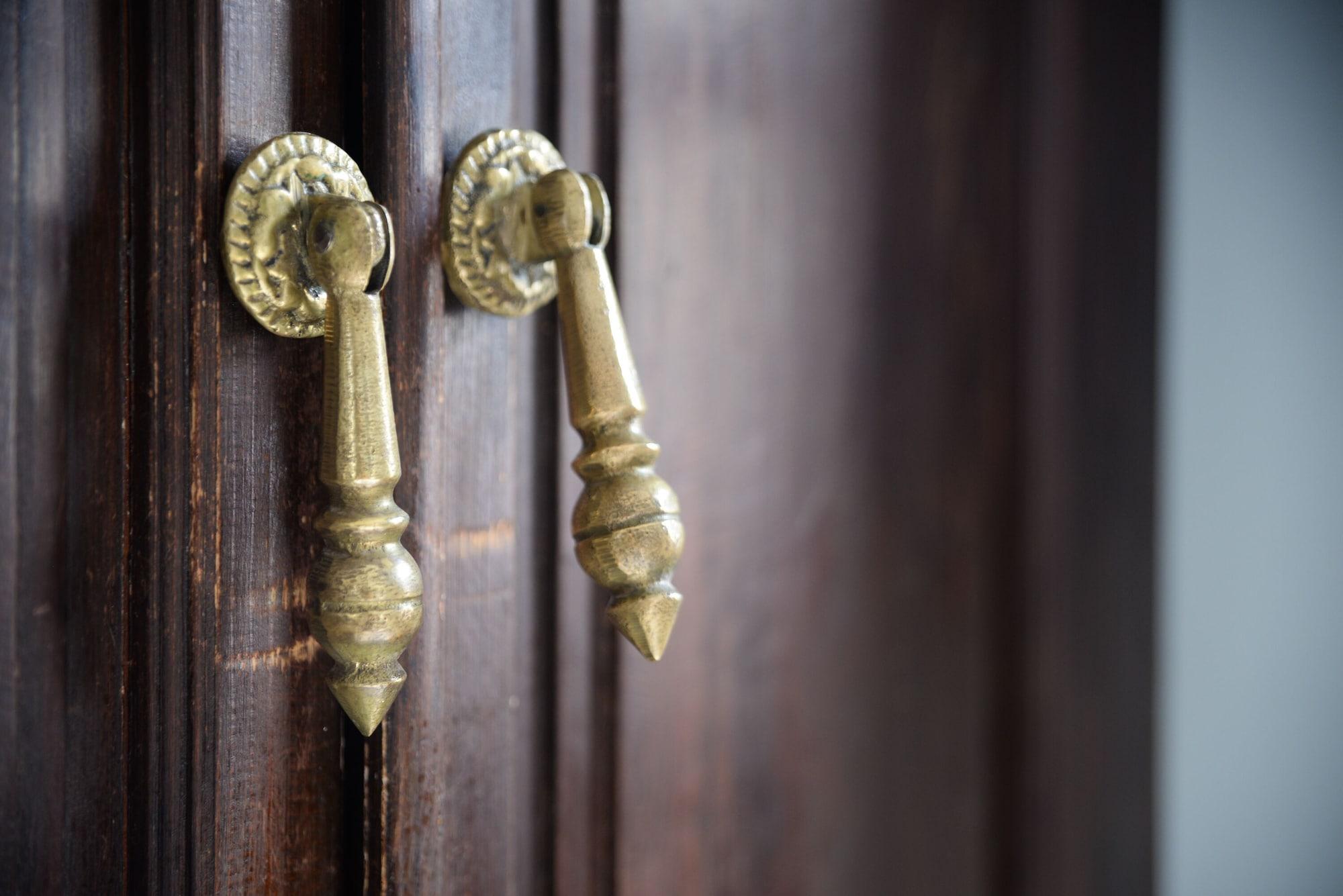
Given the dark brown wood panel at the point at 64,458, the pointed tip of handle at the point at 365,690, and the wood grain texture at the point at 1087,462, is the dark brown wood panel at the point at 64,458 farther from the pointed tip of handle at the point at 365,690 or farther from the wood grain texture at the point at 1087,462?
the wood grain texture at the point at 1087,462

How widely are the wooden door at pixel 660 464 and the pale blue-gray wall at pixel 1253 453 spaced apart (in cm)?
9

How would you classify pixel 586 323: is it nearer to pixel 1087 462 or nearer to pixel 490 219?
pixel 490 219

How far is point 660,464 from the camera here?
14.7 inches

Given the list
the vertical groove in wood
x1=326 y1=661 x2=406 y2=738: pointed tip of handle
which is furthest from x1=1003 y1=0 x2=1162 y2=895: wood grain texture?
x1=326 y1=661 x2=406 y2=738: pointed tip of handle

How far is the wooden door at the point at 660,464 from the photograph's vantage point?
9.0 inches

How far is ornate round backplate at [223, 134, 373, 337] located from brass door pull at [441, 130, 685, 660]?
4cm

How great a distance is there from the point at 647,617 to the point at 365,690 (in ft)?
0.24

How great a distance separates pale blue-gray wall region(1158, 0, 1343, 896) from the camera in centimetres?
63

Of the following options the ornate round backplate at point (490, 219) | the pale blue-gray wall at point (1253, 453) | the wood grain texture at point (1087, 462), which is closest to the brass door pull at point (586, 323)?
the ornate round backplate at point (490, 219)

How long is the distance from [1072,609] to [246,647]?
497 mm

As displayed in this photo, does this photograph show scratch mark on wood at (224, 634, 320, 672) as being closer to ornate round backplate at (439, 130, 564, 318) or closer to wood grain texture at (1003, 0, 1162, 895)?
ornate round backplate at (439, 130, 564, 318)

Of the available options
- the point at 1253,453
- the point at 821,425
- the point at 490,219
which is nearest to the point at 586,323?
the point at 490,219

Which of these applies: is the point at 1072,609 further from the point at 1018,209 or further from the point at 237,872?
the point at 237,872

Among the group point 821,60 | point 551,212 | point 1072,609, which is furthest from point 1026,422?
point 551,212
